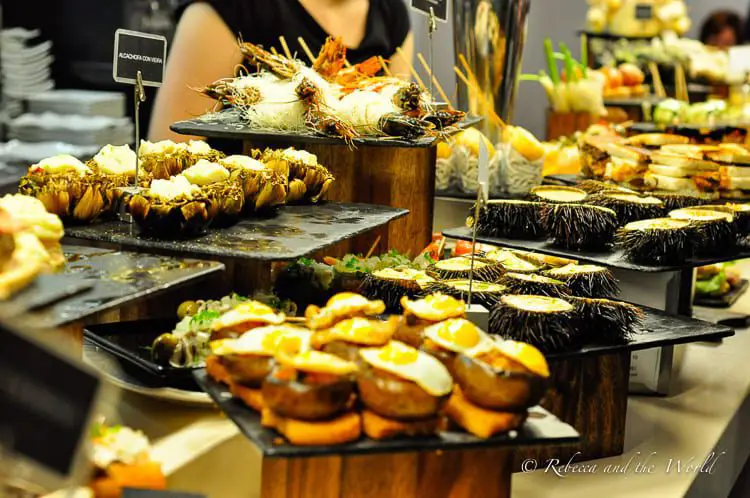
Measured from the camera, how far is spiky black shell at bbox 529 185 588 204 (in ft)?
7.57

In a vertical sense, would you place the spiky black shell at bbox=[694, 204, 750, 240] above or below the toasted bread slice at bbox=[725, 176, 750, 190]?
below

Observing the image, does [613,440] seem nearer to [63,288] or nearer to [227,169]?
[227,169]

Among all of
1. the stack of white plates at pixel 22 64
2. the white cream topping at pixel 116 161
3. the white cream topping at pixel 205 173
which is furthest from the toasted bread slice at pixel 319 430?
the stack of white plates at pixel 22 64

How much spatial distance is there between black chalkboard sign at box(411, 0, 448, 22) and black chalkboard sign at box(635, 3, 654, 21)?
13.9 feet

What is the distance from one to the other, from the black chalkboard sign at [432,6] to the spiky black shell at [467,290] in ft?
3.25

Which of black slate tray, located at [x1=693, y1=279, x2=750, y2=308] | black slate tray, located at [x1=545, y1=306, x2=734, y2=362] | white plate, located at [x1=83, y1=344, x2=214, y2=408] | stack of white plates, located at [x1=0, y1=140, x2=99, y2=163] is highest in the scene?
stack of white plates, located at [x1=0, y1=140, x2=99, y2=163]

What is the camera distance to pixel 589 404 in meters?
1.76

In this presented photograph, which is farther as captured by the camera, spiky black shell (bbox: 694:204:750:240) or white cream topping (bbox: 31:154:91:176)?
spiky black shell (bbox: 694:204:750:240)

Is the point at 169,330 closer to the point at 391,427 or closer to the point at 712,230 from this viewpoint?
the point at 391,427

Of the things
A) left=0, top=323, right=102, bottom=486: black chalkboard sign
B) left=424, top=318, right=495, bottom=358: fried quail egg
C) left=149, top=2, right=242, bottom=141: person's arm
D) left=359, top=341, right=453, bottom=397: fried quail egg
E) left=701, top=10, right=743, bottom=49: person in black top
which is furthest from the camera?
left=701, top=10, right=743, bottom=49: person in black top

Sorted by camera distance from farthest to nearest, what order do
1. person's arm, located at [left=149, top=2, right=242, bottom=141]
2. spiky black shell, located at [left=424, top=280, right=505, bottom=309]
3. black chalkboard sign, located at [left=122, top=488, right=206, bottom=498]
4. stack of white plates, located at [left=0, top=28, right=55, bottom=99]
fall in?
stack of white plates, located at [left=0, top=28, right=55, bottom=99], person's arm, located at [left=149, top=2, right=242, bottom=141], spiky black shell, located at [left=424, top=280, right=505, bottom=309], black chalkboard sign, located at [left=122, top=488, right=206, bottom=498]

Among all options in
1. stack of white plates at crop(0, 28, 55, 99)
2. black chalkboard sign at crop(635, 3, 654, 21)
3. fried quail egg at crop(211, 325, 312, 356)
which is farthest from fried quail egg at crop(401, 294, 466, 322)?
black chalkboard sign at crop(635, 3, 654, 21)

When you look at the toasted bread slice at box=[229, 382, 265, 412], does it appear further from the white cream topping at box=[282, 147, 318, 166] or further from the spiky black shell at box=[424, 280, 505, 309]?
the white cream topping at box=[282, 147, 318, 166]

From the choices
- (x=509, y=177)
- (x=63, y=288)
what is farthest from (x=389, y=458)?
(x=509, y=177)
